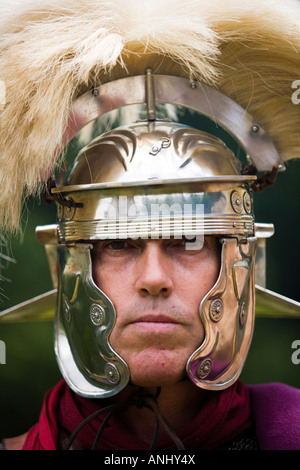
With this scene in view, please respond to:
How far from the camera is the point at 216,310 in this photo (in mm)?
1426

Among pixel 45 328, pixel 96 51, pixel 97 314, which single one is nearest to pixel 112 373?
pixel 97 314

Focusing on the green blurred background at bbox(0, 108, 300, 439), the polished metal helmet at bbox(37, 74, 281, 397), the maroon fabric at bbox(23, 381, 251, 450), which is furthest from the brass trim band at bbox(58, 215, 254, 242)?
the green blurred background at bbox(0, 108, 300, 439)

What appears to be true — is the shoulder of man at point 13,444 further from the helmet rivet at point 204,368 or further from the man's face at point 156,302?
the helmet rivet at point 204,368

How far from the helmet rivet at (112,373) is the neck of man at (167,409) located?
0.35ft

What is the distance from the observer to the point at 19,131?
143 cm

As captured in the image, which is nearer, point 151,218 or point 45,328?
point 151,218

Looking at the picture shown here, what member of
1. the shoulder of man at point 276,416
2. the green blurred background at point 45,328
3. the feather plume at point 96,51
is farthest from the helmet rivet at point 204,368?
the green blurred background at point 45,328

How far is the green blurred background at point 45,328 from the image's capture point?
2.67 metres

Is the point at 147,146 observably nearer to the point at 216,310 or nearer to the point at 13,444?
the point at 216,310

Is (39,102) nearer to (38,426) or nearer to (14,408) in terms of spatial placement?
(38,426)

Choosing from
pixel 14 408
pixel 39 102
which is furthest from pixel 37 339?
pixel 39 102

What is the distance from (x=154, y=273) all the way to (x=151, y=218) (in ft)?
0.41

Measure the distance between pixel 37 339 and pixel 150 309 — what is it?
1.42 metres

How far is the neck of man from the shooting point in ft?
4.94
